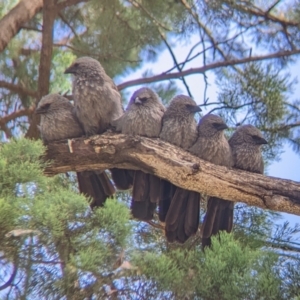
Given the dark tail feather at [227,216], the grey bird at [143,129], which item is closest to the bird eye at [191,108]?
the grey bird at [143,129]

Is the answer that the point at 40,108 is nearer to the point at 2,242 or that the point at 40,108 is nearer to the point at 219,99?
the point at 219,99

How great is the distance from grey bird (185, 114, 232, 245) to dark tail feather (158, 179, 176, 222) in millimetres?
210

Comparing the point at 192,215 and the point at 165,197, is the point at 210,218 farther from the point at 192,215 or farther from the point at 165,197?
the point at 165,197

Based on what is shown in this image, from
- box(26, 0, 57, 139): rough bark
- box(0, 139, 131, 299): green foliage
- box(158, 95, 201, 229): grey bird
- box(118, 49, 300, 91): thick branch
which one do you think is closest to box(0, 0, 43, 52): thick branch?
box(26, 0, 57, 139): rough bark

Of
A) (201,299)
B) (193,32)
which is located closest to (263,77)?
(193,32)

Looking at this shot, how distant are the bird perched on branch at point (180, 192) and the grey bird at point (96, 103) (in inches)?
10.5

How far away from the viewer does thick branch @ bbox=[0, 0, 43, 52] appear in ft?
13.9

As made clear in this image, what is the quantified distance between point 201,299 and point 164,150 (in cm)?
106

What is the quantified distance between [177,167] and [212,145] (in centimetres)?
27

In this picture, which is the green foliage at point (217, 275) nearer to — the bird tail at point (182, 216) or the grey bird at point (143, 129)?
the bird tail at point (182, 216)

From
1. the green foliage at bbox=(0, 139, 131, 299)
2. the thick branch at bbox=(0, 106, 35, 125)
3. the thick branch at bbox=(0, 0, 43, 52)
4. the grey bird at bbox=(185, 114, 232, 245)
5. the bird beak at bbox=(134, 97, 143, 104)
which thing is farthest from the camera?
the thick branch at bbox=(0, 106, 35, 125)

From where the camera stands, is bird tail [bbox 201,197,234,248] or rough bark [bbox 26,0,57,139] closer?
bird tail [bbox 201,197,234,248]

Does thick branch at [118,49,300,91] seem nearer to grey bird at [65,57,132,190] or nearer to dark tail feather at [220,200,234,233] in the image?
grey bird at [65,57,132,190]

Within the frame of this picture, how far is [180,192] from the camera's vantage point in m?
3.46
